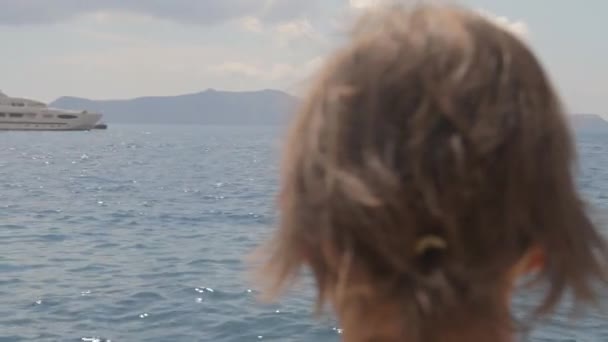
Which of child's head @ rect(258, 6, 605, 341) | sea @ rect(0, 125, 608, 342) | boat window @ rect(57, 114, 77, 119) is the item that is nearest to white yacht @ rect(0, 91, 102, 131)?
boat window @ rect(57, 114, 77, 119)

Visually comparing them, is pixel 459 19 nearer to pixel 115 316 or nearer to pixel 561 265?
pixel 561 265

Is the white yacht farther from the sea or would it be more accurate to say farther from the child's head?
the child's head

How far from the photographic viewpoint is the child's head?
4.33 ft

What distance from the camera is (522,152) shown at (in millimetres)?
1341

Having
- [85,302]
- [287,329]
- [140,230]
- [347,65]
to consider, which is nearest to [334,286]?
[347,65]

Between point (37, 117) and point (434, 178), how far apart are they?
82815mm

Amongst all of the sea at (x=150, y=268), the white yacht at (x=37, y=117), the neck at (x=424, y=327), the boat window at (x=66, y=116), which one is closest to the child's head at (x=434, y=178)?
the neck at (x=424, y=327)

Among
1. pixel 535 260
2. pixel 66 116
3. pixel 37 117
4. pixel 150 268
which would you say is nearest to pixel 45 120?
pixel 37 117

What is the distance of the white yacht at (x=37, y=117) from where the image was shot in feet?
256

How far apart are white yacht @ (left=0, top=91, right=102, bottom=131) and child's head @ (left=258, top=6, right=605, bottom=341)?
79195mm

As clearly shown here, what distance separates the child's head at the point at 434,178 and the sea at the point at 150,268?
0.16m

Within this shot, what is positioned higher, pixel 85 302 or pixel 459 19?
pixel 459 19

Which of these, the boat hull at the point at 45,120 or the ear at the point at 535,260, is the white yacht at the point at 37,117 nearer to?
the boat hull at the point at 45,120

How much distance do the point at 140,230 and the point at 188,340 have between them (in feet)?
27.2
